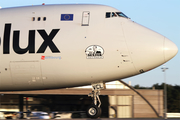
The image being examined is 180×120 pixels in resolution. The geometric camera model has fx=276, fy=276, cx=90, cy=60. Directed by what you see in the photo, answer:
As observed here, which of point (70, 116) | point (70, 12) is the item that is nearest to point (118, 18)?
point (70, 12)

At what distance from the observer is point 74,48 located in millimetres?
15102

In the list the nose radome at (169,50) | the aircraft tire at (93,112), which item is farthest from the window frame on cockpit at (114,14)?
the aircraft tire at (93,112)

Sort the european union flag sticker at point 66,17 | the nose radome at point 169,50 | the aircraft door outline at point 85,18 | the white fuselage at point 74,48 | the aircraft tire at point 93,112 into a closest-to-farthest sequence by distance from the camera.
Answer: the nose radome at point 169,50
the white fuselage at point 74,48
the aircraft tire at point 93,112
the aircraft door outline at point 85,18
the european union flag sticker at point 66,17

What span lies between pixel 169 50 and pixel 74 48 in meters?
5.12

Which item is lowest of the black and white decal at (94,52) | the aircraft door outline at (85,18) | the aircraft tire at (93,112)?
the aircraft tire at (93,112)

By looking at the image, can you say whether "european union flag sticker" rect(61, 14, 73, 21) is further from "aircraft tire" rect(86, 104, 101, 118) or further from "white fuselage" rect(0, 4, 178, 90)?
"aircraft tire" rect(86, 104, 101, 118)

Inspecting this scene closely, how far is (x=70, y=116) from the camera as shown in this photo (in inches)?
1171

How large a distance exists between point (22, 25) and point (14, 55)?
1.85 metres

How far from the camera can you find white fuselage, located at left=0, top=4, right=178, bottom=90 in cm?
1493

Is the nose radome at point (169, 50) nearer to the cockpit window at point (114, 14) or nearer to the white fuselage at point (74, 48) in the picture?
the white fuselage at point (74, 48)

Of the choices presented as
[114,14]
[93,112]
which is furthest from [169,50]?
[93,112]

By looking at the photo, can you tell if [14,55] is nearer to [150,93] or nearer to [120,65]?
[120,65]

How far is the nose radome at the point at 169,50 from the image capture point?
1475cm

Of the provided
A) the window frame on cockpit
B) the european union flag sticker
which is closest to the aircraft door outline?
the european union flag sticker
